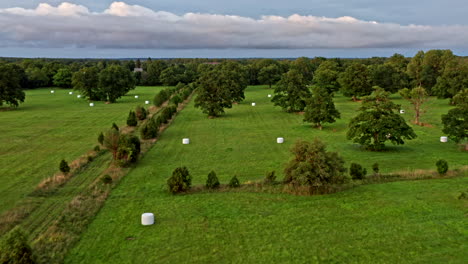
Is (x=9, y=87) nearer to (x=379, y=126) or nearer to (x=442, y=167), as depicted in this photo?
(x=379, y=126)

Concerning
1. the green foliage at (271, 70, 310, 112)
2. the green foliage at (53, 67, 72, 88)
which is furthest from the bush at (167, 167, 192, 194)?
the green foliage at (53, 67, 72, 88)

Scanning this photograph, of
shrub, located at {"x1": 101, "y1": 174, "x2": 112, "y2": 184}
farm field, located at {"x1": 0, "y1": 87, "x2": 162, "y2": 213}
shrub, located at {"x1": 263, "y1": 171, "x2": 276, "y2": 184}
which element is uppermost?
shrub, located at {"x1": 263, "y1": 171, "x2": 276, "y2": 184}

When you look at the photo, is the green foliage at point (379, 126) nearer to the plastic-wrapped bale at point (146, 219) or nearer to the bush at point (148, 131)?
the bush at point (148, 131)

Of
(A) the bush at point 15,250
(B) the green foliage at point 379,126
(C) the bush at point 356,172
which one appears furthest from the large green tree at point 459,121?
(A) the bush at point 15,250

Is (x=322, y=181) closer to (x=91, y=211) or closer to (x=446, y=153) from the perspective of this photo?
(x=91, y=211)

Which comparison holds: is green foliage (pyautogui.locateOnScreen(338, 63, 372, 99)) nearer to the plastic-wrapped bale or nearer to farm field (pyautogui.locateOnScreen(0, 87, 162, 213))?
farm field (pyautogui.locateOnScreen(0, 87, 162, 213))

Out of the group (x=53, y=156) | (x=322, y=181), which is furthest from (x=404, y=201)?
(x=53, y=156)
